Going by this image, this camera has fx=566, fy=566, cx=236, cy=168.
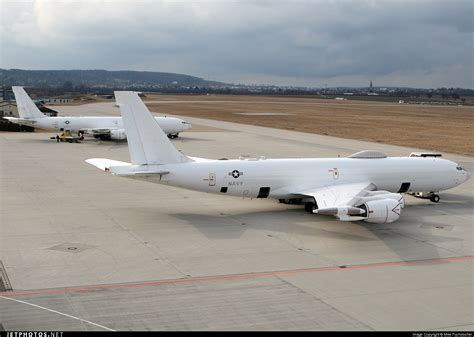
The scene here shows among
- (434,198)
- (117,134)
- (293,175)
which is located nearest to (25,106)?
(117,134)

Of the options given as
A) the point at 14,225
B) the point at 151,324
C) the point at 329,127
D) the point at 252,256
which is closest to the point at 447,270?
the point at 252,256

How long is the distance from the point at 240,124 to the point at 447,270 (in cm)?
8475

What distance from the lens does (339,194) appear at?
31188mm

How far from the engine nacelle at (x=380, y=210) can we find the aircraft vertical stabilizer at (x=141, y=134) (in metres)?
10.5

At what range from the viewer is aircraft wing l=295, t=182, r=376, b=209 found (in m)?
29.4

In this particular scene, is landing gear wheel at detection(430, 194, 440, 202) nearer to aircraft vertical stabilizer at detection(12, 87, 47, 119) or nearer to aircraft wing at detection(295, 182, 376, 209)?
aircraft wing at detection(295, 182, 376, 209)

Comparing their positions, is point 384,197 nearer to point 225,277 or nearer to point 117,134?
point 225,277

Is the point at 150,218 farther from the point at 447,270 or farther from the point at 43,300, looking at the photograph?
the point at 447,270

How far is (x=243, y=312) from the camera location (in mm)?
18250

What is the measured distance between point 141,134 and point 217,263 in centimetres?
963

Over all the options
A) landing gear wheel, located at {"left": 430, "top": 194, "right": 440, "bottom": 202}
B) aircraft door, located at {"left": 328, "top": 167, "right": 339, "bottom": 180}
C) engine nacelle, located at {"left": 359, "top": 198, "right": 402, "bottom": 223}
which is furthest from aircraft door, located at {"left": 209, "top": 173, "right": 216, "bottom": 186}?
landing gear wheel, located at {"left": 430, "top": 194, "right": 440, "bottom": 202}

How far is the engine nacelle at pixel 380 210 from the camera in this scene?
27078 millimetres

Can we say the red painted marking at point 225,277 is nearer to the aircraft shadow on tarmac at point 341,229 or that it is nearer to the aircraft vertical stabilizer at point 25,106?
the aircraft shadow on tarmac at point 341,229

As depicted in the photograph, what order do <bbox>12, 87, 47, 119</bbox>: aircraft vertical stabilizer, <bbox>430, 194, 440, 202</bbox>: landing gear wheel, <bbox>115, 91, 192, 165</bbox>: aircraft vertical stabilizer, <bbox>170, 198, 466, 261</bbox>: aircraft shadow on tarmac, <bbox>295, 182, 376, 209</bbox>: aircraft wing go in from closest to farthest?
<bbox>170, 198, 466, 261</bbox>: aircraft shadow on tarmac
<bbox>295, 182, 376, 209</bbox>: aircraft wing
<bbox>115, 91, 192, 165</bbox>: aircraft vertical stabilizer
<bbox>430, 194, 440, 202</bbox>: landing gear wheel
<bbox>12, 87, 47, 119</bbox>: aircraft vertical stabilizer
